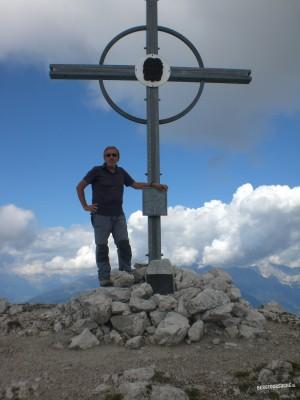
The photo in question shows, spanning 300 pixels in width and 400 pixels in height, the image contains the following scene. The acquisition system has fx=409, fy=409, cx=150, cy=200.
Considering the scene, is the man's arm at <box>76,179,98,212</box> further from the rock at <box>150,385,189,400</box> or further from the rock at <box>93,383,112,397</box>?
the rock at <box>150,385,189,400</box>

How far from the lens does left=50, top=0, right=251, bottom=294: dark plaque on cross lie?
30.2 feet

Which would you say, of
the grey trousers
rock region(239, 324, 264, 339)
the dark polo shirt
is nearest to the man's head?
the dark polo shirt

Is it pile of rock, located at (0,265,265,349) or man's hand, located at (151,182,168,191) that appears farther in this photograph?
man's hand, located at (151,182,168,191)

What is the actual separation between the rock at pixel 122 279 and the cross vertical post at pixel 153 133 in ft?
2.06

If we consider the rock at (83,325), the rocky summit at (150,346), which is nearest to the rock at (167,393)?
the rocky summit at (150,346)

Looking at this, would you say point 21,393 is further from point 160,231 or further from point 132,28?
point 132,28

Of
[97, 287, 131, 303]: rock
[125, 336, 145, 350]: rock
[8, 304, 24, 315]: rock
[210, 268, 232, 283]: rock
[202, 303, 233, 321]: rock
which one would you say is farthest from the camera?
[210, 268, 232, 283]: rock

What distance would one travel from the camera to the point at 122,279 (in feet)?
29.2

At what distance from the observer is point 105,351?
21.8 feet

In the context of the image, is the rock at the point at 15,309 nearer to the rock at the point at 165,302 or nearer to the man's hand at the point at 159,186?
A: the rock at the point at 165,302

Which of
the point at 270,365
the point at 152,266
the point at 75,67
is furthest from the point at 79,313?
the point at 75,67

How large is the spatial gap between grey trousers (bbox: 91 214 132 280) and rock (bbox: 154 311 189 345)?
2368 mm

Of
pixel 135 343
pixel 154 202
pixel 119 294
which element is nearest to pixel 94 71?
pixel 154 202

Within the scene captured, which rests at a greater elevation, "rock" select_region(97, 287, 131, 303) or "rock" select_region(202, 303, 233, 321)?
"rock" select_region(97, 287, 131, 303)
